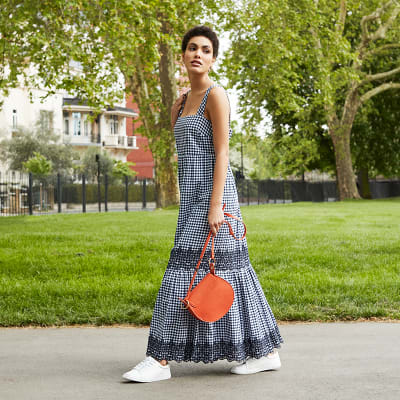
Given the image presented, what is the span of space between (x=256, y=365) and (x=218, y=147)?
4.32ft

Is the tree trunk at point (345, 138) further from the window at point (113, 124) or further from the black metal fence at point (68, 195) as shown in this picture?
the window at point (113, 124)

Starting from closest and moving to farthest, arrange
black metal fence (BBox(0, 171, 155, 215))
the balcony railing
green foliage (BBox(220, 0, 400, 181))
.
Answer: green foliage (BBox(220, 0, 400, 181))
black metal fence (BBox(0, 171, 155, 215))
the balcony railing

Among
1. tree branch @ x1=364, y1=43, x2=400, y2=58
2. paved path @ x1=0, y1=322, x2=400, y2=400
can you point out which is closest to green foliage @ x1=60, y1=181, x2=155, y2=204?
tree branch @ x1=364, y1=43, x2=400, y2=58

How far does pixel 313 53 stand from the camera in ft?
88.8

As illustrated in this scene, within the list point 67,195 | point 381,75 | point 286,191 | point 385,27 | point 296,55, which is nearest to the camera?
point 296,55

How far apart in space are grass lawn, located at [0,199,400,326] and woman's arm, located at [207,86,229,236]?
209 cm

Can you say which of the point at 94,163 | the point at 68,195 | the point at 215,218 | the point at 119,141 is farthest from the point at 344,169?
the point at 215,218

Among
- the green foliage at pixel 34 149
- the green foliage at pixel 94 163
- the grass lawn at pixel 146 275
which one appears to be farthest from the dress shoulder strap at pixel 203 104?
the green foliage at pixel 94 163

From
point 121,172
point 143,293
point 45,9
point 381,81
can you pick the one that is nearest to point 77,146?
point 121,172

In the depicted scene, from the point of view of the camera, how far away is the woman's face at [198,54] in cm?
397

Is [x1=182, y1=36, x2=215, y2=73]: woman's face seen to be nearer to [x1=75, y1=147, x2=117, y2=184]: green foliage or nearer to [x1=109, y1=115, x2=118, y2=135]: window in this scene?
[x1=75, y1=147, x2=117, y2=184]: green foliage

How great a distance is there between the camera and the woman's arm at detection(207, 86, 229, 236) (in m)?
3.86

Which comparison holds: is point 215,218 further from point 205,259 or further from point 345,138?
point 345,138

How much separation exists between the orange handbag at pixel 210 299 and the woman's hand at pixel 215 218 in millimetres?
267
